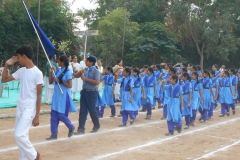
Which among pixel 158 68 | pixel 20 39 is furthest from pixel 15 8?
pixel 158 68

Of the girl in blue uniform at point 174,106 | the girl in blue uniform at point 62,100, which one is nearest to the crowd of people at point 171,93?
the girl in blue uniform at point 174,106

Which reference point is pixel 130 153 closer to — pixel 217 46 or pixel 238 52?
pixel 217 46

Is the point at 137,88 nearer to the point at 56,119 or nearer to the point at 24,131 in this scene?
the point at 56,119

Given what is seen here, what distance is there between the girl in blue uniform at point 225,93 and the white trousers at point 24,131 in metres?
10.7

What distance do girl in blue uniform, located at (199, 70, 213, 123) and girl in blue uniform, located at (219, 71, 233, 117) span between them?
5.11 feet

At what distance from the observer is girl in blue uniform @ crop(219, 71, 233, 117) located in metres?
16.1

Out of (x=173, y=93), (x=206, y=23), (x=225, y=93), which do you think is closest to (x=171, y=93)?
(x=173, y=93)

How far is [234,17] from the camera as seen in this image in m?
32.0

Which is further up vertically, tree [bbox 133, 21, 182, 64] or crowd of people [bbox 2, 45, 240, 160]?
tree [bbox 133, 21, 182, 64]

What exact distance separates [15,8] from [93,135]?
14.3 meters

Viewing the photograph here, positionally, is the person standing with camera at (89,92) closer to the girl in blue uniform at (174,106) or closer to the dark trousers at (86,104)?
the dark trousers at (86,104)

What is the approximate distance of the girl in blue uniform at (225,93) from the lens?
16.1 m

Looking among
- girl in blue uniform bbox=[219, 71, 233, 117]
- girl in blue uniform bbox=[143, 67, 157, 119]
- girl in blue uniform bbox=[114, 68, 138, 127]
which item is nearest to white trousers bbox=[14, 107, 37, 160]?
girl in blue uniform bbox=[114, 68, 138, 127]

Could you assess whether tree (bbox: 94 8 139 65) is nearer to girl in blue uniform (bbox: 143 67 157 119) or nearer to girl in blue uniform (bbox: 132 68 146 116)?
girl in blue uniform (bbox: 143 67 157 119)
